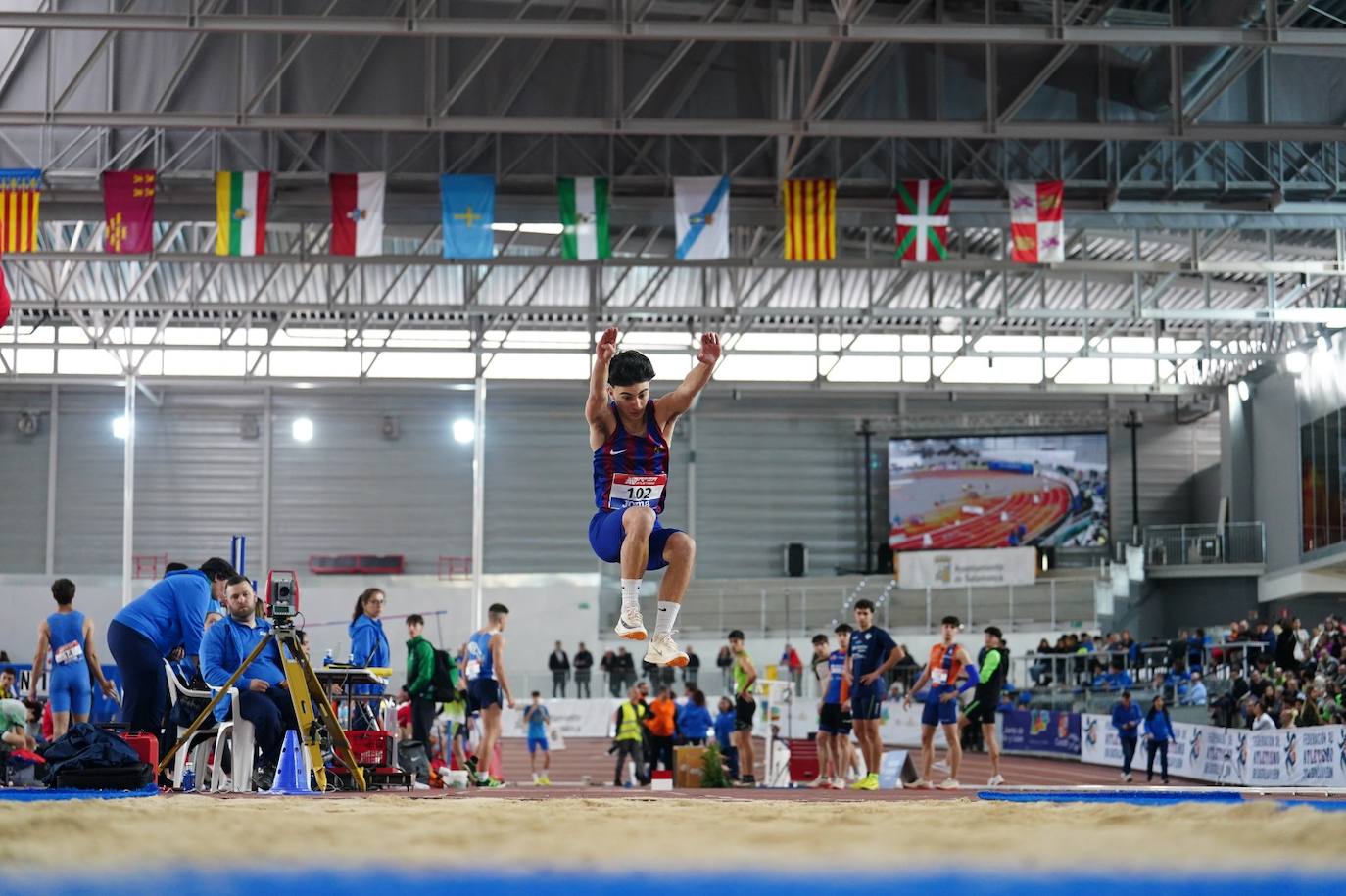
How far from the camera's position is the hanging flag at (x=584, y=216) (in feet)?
69.2

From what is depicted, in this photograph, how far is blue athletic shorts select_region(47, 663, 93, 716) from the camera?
1286 cm

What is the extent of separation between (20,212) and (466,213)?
19.2 ft

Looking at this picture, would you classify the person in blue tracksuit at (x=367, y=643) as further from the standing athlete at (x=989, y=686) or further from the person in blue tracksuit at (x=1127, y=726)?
the person in blue tracksuit at (x=1127, y=726)

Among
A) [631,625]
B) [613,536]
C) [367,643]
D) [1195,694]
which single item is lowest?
[1195,694]

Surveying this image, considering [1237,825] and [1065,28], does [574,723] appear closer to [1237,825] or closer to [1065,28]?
[1065,28]

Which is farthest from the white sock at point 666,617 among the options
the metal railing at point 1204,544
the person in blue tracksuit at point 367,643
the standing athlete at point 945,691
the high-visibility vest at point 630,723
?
the metal railing at point 1204,544

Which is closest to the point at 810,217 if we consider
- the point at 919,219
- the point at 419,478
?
the point at 919,219

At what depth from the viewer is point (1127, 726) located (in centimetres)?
2123

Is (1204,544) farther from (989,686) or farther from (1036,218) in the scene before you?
(989,686)

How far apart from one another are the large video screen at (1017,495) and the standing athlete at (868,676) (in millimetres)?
23961

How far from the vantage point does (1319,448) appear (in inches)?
1283

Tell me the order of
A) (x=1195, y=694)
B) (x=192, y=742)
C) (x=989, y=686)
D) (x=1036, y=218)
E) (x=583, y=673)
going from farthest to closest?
(x=583, y=673), (x=1195, y=694), (x=1036, y=218), (x=989, y=686), (x=192, y=742)

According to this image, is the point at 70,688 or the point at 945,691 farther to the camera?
the point at 945,691

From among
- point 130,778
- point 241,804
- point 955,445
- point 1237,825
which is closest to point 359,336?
point 955,445
